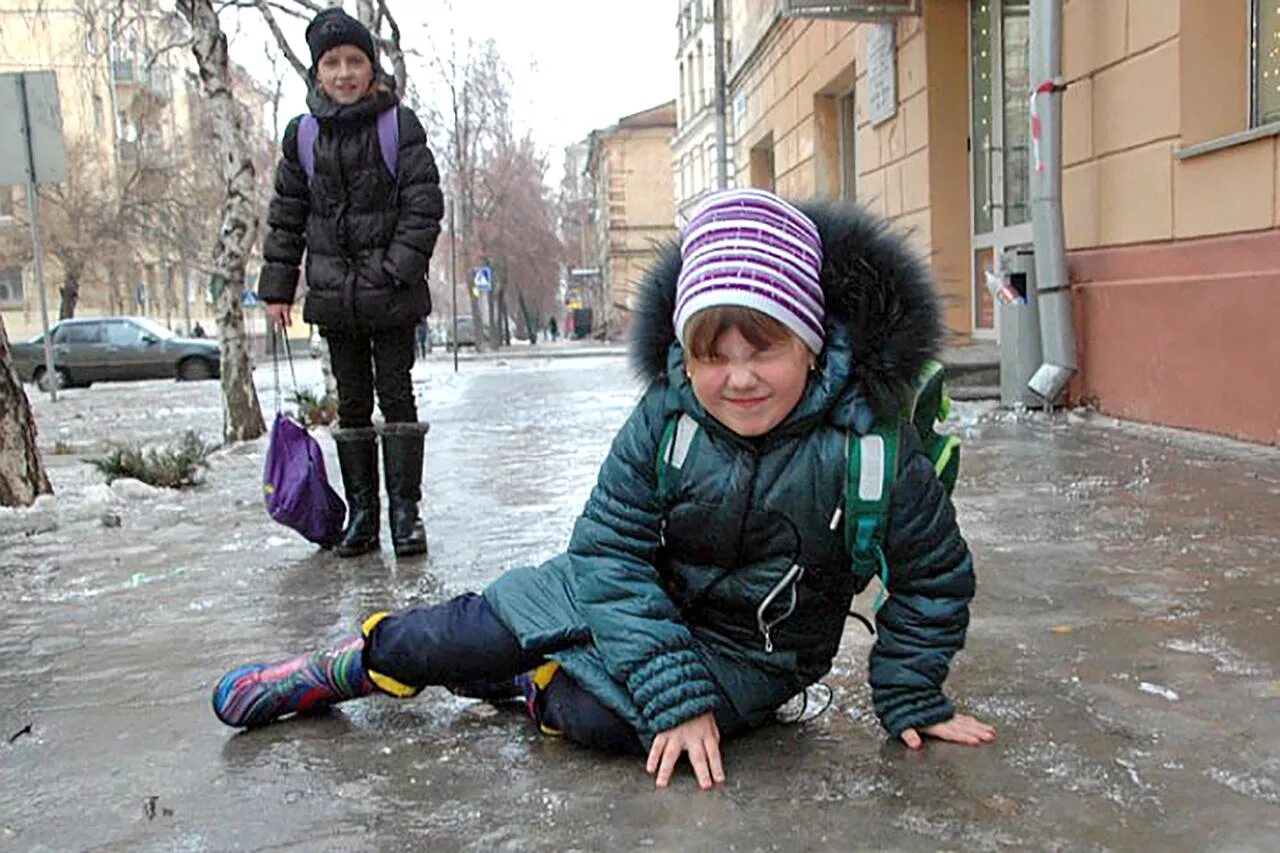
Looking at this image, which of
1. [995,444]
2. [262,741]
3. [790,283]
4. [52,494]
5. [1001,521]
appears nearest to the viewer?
[790,283]

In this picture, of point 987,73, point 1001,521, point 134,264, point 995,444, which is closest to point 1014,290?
point 995,444

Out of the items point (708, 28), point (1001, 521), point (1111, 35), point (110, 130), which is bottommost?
point (1001, 521)

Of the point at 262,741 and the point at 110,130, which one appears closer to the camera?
the point at 262,741

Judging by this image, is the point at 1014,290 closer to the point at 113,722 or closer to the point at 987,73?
the point at 987,73

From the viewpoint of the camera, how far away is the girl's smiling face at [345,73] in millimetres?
3785

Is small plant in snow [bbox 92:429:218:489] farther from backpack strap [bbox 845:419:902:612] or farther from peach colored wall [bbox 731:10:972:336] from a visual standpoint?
backpack strap [bbox 845:419:902:612]

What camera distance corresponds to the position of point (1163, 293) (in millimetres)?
6438

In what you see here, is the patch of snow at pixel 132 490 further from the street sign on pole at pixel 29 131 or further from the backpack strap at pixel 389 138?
the street sign on pole at pixel 29 131

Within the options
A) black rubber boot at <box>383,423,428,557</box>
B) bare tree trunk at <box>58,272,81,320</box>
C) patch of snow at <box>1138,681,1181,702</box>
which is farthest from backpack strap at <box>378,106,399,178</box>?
bare tree trunk at <box>58,272,81,320</box>

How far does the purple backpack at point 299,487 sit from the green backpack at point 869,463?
2305 millimetres

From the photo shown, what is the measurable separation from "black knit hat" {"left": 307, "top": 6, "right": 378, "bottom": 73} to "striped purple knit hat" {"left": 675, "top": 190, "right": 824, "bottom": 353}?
2182 mm

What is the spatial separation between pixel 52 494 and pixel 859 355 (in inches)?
190

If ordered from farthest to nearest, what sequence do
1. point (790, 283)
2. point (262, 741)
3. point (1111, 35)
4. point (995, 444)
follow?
1. point (1111, 35)
2. point (995, 444)
3. point (262, 741)
4. point (790, 283)

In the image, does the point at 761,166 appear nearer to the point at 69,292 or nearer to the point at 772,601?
the point at 772,601
